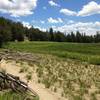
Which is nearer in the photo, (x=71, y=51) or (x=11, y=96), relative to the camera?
(x=11, y=96)

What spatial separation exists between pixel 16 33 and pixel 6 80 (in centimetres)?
10398

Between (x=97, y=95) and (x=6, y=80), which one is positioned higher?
(x=6, y=80)

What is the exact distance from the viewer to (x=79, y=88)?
62.0ft

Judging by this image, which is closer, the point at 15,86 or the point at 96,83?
the point at 15,86

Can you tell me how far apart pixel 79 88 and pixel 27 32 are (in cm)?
14862

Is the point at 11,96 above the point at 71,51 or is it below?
above

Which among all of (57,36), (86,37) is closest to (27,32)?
(57,36)

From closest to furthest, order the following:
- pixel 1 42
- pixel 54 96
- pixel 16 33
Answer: pixel 54 96 → pixel 1 42 → pixel 16 33

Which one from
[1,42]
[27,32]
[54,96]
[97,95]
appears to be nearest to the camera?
[54,96]

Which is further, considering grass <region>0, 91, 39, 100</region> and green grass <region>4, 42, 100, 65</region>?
green grass <region>4, 42, 100, 65</region>

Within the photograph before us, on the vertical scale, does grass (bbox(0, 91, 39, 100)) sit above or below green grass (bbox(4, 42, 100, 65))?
above

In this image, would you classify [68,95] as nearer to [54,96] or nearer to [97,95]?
[54,96]

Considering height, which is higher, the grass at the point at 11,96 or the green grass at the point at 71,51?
the grass at the point at 11,96

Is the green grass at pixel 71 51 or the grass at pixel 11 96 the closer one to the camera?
the grass at pixel 11 96
